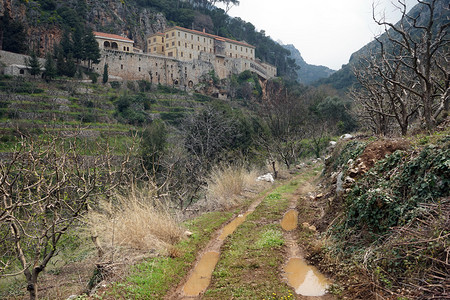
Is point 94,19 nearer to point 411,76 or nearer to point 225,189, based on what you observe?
point 225,189

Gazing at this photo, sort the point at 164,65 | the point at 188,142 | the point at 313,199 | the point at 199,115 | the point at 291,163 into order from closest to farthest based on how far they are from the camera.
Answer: the point at 313,199 < the point at 188,142 < the point at 199,115 < the point at 291,163 < the point at 164,65

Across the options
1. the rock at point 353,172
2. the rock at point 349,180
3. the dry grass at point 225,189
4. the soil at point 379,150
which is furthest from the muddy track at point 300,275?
the dry grass at point 225,189

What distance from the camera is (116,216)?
5652mm

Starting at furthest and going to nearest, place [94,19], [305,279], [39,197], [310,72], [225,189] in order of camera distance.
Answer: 1. [310,72]
2. [94,19]
3. [225,189]
4. [305,279]
5. [39,197]

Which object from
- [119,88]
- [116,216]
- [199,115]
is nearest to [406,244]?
[116,216]

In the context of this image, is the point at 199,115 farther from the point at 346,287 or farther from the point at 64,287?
the point at 346,287

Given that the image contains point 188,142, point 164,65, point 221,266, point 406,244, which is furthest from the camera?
point 164,65

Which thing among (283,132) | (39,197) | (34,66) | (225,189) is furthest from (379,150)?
(34,66)

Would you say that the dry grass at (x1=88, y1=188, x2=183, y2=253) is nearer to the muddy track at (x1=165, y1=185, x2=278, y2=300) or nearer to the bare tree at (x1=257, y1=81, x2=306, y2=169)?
the muddy track at (x1=165, y1=185, x2=278, y2=300)

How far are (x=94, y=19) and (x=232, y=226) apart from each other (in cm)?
6808

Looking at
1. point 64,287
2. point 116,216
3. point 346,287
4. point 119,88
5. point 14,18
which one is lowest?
point 64,287

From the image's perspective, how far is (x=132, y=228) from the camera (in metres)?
5.54

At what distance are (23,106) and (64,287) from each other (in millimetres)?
32362

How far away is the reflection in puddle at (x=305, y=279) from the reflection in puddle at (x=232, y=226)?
220 centimetres
